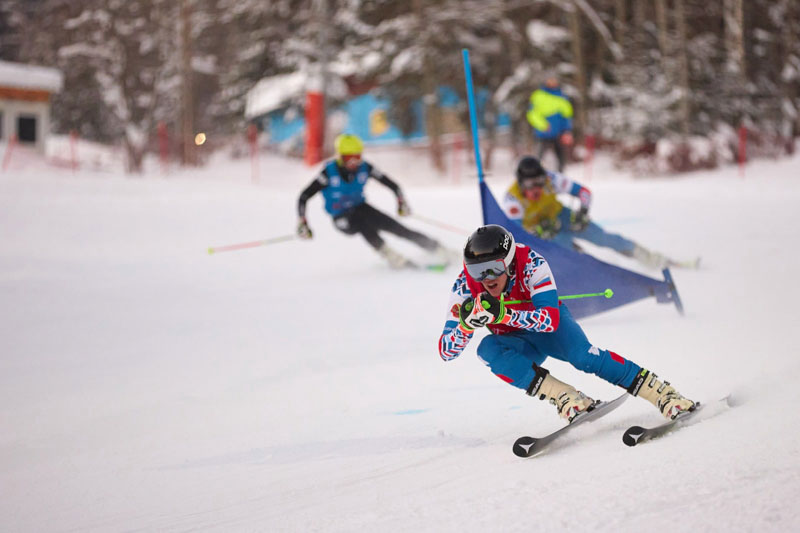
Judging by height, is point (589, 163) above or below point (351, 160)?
above

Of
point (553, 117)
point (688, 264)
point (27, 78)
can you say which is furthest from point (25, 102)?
point (688, 264)

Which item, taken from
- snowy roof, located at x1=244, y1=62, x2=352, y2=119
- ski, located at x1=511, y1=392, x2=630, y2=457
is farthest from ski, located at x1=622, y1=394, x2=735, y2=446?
snowy roof, located at x1=244, y1=62, x2=352, y2=119

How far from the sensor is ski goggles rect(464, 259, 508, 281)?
3.84 meters

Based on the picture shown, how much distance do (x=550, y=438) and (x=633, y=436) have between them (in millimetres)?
381

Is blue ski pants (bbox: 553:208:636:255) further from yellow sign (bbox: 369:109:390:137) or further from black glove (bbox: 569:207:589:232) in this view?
yellow sign (bbox: 369:109:390:137)

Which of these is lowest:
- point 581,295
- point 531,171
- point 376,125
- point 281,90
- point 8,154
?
point 581,295

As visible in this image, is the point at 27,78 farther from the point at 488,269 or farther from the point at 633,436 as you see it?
the point at 633,436

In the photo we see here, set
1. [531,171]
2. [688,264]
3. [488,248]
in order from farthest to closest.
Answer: [688,264], [531,171], [488,248]

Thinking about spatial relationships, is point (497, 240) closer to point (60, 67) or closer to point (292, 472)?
point (292, 472)

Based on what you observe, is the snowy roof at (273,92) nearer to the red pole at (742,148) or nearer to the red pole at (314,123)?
the red pole at (314,123)

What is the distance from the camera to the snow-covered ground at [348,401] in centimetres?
322

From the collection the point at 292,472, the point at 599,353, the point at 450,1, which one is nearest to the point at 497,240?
the point at 599,353

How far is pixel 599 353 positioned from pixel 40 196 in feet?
47.8

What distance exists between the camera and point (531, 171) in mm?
8078
